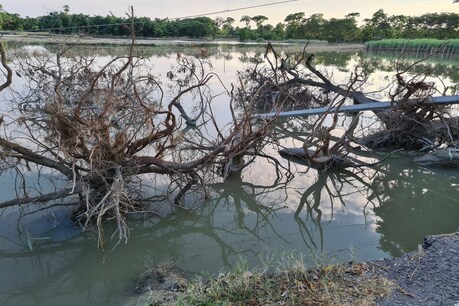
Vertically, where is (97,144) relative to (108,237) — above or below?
above

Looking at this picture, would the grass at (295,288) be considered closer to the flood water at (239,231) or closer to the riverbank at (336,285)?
the riverbank at (336,285)

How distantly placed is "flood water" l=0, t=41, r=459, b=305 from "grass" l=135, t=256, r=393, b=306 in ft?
1.31

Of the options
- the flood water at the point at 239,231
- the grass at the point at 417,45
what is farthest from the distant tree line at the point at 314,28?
the flood water at the point at 239,231

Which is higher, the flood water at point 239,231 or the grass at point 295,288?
the grass at point 295,288

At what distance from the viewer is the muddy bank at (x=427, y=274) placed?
3.35m

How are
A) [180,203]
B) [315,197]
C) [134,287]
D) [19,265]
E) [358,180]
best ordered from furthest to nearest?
[358,180]
[315,197]
[180,203]
[19,265]
[134,287]

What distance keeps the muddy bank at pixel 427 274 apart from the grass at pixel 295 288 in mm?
143

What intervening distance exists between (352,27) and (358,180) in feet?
237

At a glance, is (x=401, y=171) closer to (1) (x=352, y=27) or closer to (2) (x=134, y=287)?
(2) (x=134, y=287)

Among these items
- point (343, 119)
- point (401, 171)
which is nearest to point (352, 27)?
point (343, 119)

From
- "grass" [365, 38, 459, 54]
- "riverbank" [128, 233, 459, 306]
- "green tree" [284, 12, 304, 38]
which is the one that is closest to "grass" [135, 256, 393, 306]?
"riverbank" [128, 233, 459, 306]

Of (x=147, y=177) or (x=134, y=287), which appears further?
(x=147, y=177)

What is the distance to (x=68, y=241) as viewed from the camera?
16.9 ft

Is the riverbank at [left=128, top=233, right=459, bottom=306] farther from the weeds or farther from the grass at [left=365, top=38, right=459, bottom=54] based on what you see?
the grass at [left=365, top=38, right=459, bottom=54]
